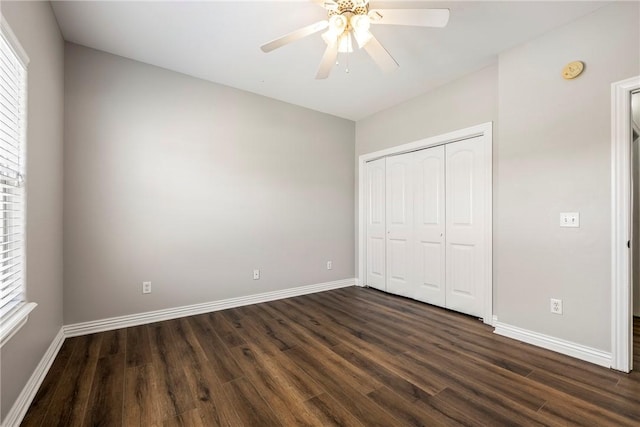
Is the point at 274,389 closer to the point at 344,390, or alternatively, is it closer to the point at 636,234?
the point at 344,390

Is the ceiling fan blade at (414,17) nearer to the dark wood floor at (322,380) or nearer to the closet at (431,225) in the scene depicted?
the closet at (431,225)

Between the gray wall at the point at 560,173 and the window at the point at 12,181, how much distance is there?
3520 mm

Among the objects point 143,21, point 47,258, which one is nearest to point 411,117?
point 143,21

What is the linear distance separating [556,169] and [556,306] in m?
1.13

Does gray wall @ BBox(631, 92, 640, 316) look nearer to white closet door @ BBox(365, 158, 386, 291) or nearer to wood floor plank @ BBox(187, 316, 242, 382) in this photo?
white closet door @ BBox(365, 158, 386, 291)

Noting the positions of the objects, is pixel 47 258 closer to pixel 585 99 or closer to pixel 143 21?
pixel 143 21

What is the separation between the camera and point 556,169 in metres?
2.30

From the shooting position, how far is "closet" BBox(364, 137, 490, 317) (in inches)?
119

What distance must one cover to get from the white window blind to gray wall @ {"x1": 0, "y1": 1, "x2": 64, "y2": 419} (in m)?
0.08

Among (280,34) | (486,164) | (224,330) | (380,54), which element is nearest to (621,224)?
(486,164)

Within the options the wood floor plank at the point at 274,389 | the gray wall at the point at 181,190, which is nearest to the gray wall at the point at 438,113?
the gray wall at the point at 181,190

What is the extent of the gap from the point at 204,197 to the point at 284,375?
83.6 inches

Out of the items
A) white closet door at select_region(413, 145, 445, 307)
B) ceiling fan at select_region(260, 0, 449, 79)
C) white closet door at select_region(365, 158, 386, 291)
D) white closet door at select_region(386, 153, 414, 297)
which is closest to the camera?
ceiling fan at select_region(260, 0, 449, 79)

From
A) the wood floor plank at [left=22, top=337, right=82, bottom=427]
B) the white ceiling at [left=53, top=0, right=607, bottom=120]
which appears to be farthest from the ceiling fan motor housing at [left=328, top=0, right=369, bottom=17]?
the wood floor plank at [left=22, top=337, right=82, bottom=427]
